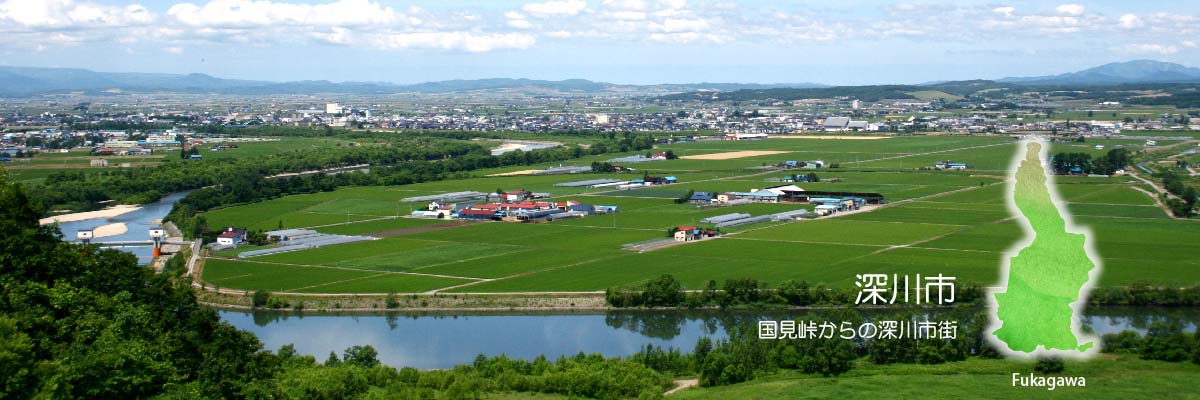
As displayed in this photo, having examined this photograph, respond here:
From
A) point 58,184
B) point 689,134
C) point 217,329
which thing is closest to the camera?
point 217,329

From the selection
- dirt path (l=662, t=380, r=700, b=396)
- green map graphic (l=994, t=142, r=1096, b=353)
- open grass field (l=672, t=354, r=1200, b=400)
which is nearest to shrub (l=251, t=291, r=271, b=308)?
dirt path (l=662, t=380, r=700, b=396)

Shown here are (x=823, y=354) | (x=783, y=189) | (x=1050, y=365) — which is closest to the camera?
(x=1050, y=365)

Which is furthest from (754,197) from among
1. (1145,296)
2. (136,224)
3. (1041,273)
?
(1041,273)

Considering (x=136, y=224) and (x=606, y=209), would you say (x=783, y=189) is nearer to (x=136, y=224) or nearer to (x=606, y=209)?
(x=606, y=209)

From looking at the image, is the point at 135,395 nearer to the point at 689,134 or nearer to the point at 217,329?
the point at 217,329

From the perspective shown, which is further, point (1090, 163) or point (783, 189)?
point (1090, 163)

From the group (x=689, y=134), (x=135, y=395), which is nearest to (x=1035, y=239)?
(x=135, y=395)

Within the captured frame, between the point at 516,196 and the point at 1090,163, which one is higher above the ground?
the point at 1090,163
